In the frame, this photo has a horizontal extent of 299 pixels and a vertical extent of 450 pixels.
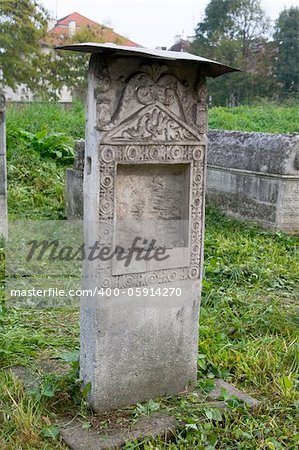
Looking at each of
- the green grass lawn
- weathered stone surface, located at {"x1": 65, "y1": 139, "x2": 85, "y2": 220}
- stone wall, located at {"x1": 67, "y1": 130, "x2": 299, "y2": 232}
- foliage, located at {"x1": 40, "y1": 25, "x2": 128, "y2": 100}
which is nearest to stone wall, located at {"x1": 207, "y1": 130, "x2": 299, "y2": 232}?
stone wall, located at {"x1": 67, "y1": 130, "x2": 299, "y2": 232}

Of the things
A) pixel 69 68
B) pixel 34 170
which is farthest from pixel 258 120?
pixel 69 68

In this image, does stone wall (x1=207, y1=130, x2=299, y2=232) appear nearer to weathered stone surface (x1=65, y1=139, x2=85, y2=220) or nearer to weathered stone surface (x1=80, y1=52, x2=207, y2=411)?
weathered stone surface (x1=65, y1=139, x2=85, y2=220)

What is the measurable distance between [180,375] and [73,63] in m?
27.0

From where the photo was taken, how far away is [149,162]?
2.87 metres

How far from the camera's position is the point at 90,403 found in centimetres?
290

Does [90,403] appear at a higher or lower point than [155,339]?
lower

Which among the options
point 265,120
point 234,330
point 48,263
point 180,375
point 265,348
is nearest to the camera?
point 180,375

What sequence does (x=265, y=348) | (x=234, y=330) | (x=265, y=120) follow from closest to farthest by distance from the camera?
(x=265, y=348) → (x=234, y=330) → (x=265, y=120)

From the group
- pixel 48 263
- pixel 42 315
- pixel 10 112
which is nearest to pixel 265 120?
pixel 10 112

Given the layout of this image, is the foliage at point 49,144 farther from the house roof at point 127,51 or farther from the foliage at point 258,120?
the house roof at point 127,51

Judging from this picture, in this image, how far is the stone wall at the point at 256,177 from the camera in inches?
261

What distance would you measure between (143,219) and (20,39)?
2372 centimetres

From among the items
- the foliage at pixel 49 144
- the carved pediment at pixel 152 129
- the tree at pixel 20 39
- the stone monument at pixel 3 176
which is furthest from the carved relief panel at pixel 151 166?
the tree at pixel 20 39

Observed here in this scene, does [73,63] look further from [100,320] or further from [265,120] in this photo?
[100,320]
